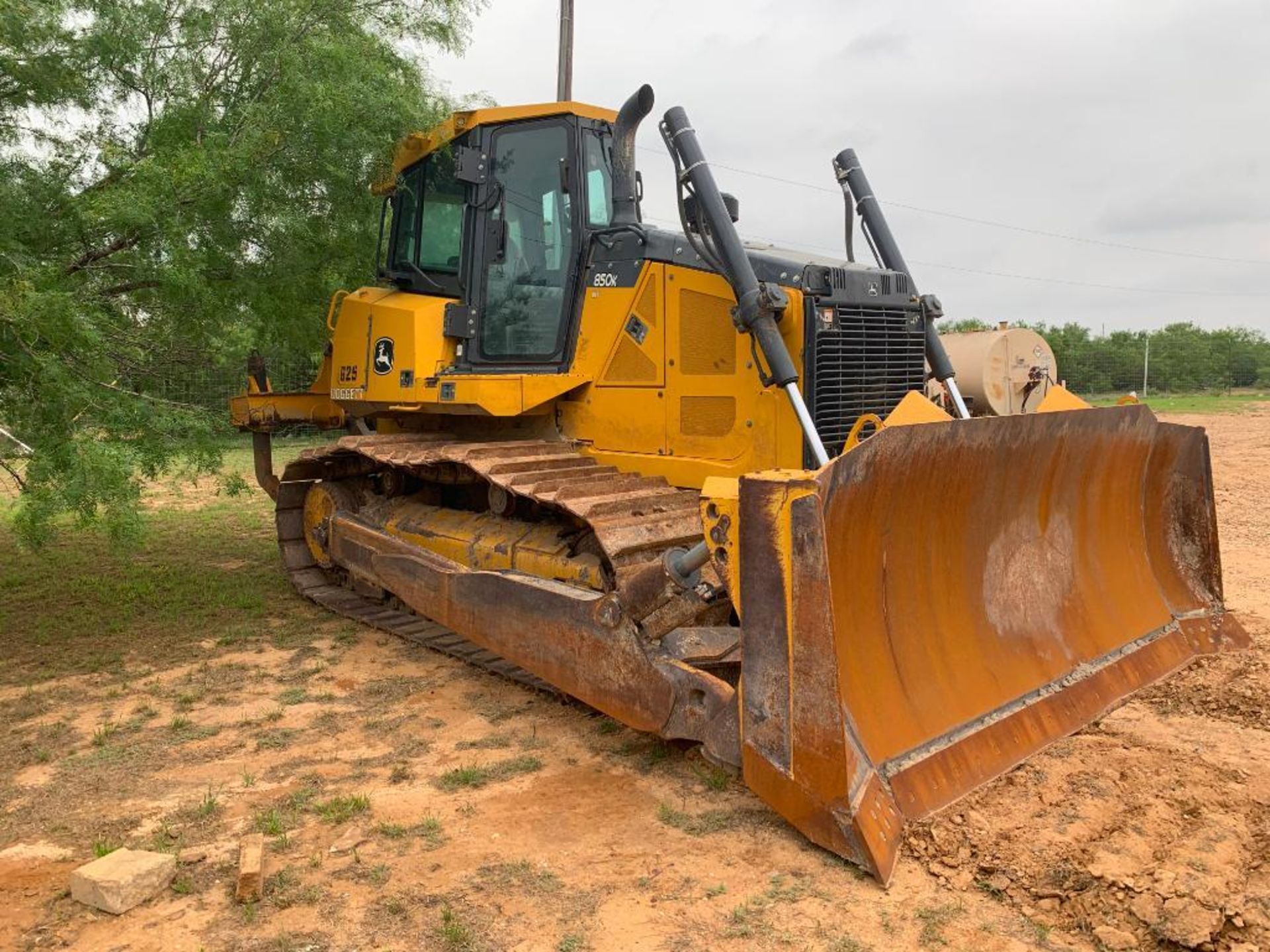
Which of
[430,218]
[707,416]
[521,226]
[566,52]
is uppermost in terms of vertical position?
[566,52]

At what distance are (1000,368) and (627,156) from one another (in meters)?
10.7

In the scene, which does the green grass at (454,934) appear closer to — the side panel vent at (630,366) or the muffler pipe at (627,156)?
the side panel vent at (630,366)

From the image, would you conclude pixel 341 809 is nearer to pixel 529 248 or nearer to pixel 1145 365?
pixel 529 248

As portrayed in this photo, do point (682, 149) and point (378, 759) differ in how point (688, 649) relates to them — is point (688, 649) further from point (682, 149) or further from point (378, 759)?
point (682, 149)

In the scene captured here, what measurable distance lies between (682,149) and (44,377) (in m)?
3.22

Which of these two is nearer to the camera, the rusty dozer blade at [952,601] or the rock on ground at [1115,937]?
the rock on ground at [1115,937]

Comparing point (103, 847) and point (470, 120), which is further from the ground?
point (470, 120)

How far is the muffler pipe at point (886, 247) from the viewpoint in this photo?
17.6 ft

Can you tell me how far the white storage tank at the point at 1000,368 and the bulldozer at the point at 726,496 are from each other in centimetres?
905

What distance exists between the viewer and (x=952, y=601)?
3.96 meters

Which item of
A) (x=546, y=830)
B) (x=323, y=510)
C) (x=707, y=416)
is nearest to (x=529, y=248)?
(x=707, y=416)

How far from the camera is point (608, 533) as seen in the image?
430cm

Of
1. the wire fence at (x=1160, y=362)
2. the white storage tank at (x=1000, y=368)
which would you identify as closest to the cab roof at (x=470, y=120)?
the white storage tank at (x=1000, y=368)

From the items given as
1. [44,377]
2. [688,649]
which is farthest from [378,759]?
[44,377]
